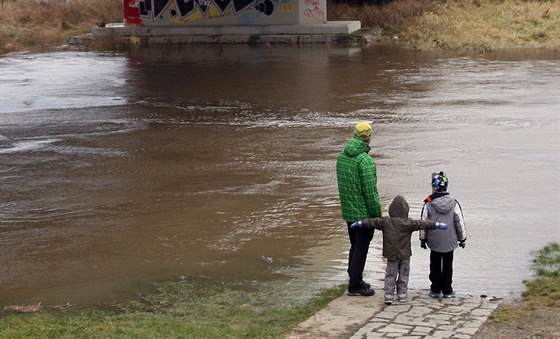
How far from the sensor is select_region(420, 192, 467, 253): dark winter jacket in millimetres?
9492

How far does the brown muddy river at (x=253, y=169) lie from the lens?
1123 centimetres

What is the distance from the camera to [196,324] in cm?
887

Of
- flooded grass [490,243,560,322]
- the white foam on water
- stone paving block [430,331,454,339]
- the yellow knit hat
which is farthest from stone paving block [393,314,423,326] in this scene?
the white foam on water

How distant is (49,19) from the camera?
51.8 m

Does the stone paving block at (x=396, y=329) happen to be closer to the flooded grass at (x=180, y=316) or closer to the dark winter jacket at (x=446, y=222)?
the flooded grass at (x=180, y=316)

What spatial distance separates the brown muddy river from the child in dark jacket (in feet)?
2.75

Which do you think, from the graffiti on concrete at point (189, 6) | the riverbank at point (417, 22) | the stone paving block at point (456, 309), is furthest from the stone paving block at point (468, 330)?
the graffiti on concrete at point (189, 6)

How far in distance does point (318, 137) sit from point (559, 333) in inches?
456

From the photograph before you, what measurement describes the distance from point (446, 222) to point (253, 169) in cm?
775

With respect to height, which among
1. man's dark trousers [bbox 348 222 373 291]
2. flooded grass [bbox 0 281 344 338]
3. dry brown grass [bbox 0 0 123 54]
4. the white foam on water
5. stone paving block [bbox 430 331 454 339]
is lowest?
flooded grass [bbox 0 281 344 338]

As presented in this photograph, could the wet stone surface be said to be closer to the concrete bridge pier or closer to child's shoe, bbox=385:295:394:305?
child's shoe, bbox=385:295:394:305

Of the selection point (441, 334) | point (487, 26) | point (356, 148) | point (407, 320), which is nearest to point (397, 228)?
point (356, 148)

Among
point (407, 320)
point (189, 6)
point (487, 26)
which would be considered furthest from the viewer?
point (189, 6)

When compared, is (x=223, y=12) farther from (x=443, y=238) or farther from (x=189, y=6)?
(x=443, y=238)
